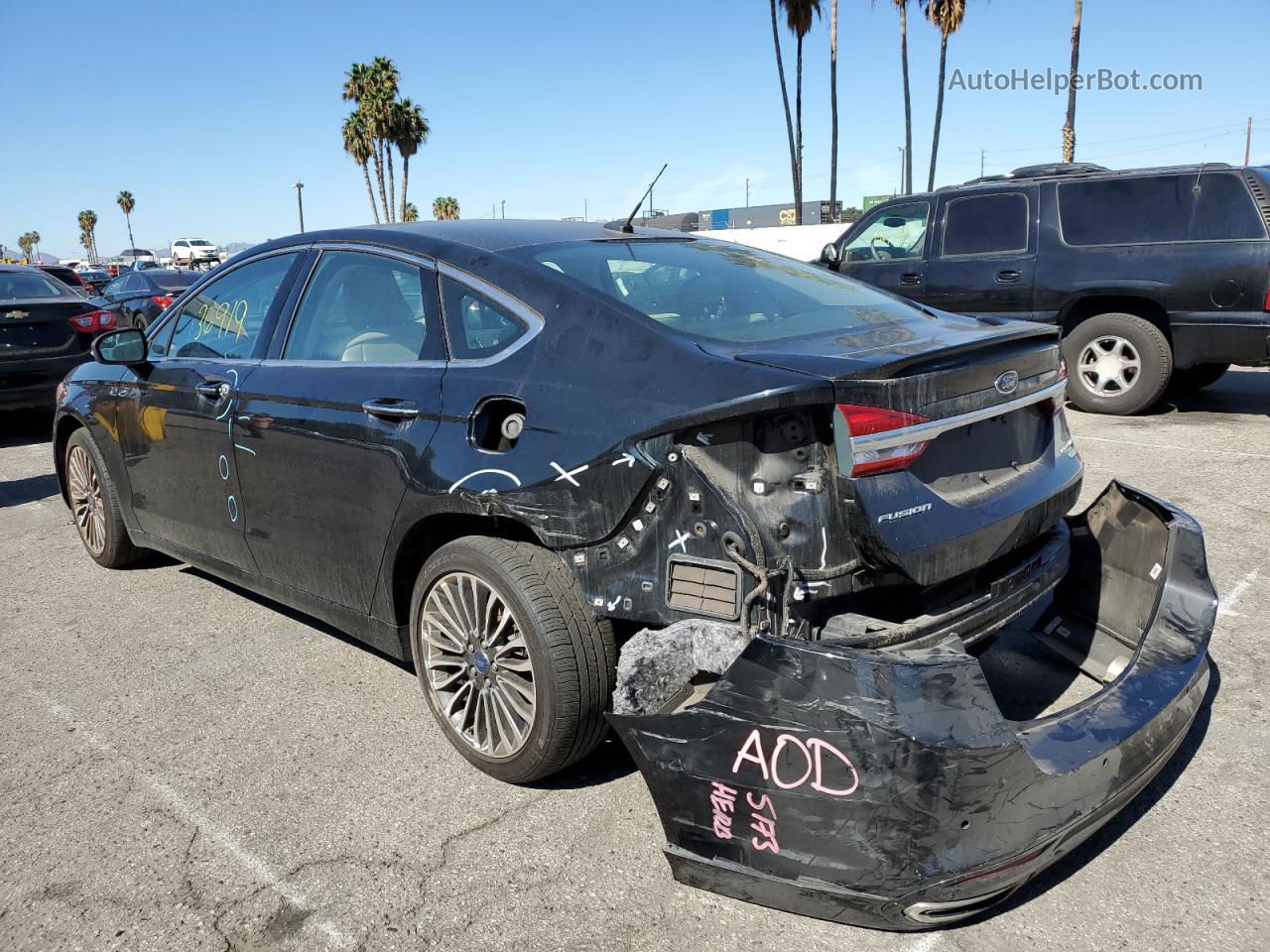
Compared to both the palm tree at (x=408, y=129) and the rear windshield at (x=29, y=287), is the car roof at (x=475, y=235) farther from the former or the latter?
the palm tree at (x=408, y=129)

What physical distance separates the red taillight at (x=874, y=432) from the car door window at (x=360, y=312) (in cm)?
150

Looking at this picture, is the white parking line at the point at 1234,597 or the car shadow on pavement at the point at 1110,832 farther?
the white parking line at the point at 1234,597

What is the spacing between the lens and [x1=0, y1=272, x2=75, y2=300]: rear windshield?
32.1 feet

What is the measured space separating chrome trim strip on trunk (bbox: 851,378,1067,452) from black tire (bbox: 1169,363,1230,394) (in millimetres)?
7436

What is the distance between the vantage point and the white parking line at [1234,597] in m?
4.04

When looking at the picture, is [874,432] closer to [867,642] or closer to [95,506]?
[867,642]

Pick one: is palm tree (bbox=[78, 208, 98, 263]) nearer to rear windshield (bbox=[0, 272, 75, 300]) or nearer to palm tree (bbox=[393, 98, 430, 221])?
A: palm tree (bbox=[393, 98, 430, 221])

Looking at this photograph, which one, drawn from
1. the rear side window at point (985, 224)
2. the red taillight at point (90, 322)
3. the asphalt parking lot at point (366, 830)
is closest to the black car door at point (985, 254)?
the rear side window at point (985, 224)

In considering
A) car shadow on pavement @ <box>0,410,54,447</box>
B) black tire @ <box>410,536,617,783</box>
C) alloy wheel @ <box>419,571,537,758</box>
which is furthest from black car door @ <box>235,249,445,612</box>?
car shadow on pavement @ <box>0,410,54,447</box>

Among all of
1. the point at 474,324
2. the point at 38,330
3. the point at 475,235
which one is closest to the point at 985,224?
the point at 475,235

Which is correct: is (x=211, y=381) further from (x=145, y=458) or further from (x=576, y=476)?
(x=576, y=476)

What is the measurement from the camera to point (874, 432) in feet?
7.58

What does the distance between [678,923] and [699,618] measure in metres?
0.72

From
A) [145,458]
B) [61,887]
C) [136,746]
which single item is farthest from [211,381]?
[61,887]
